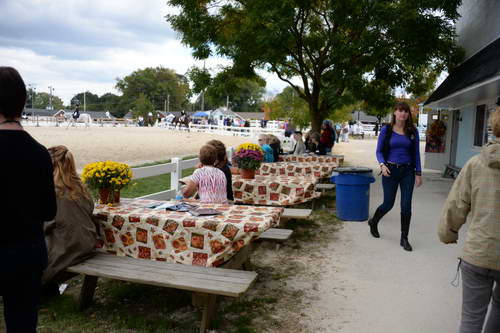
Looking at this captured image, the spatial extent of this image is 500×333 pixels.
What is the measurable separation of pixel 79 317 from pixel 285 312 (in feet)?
6.00

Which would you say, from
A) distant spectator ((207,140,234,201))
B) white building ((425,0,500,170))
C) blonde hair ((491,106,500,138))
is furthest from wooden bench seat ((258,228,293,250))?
white building ((425,0,500,170))

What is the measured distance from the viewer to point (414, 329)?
12.0ft

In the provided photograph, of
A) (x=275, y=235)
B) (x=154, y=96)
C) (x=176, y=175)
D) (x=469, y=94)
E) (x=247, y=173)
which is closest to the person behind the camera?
(x=275, y=235)

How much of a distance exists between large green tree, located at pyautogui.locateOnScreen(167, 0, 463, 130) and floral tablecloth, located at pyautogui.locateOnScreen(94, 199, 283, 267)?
26.4 ft

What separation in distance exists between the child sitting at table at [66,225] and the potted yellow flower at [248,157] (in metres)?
3.32

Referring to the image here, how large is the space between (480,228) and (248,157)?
4751 millimetres

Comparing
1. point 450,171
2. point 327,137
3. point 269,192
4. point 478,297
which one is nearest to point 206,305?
point 478,297

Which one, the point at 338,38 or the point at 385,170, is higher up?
the point at 338,38

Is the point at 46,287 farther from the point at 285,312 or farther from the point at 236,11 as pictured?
the point at 236,11

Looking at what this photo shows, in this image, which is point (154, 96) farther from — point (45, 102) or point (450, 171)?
point (450, 171)

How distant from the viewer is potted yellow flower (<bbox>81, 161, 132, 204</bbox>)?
14.7ft

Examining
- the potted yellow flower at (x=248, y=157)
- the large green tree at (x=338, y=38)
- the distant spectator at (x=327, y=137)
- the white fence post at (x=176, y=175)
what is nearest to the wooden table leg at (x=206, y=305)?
the potted yellow flower at (x=248, y=157)

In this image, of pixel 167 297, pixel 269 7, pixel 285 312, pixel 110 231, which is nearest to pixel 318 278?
pixel 285 312

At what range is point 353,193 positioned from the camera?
7488 mm
